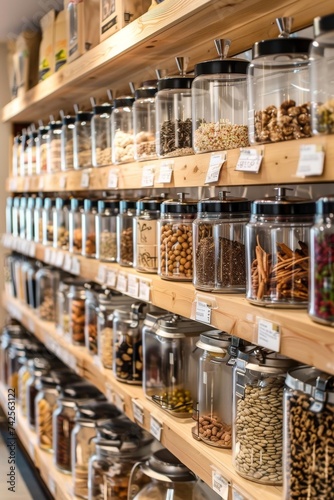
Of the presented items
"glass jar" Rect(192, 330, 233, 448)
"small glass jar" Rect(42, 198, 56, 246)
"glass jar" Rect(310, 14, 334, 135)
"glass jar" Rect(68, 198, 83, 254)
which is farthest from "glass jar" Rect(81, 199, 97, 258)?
"glass jar" Rect(310, 14, 334, 135)

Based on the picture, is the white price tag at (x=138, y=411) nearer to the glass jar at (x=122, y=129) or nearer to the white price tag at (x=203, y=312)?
the white price tag at (x=203, y=312)

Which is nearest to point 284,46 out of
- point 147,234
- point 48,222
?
point 147,234

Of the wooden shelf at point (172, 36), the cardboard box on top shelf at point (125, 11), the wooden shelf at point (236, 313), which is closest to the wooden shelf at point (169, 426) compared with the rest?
A: the wooden shelf at point (236, 313)

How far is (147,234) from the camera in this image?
2430 millimetres

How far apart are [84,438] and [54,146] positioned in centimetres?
147

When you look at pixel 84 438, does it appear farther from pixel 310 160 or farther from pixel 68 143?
pixel 310 160

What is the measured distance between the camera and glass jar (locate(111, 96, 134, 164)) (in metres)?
2.72

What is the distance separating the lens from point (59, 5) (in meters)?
4.03

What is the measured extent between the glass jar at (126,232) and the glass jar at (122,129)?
16 cm

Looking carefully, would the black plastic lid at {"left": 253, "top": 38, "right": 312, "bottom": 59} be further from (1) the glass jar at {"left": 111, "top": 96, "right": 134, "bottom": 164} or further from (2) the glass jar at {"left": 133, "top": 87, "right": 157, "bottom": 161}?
(1) the glass jar at {"left": 111, "top": 96, "right": 134, "bottom": 164}

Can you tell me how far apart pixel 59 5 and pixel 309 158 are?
9.78 feet

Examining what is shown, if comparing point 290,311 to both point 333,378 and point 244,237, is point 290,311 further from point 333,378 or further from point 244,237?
point 244,237

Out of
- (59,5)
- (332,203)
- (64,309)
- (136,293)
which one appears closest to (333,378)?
(332,203)

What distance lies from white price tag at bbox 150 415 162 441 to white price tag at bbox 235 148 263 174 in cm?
84
